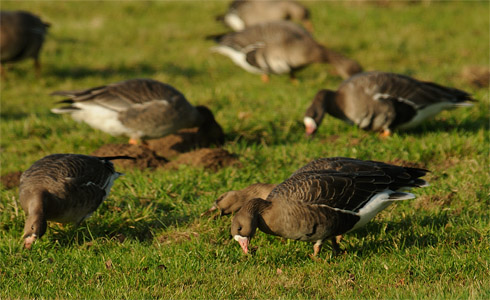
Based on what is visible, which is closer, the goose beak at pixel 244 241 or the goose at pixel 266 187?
the goose beak at pixel 244 241

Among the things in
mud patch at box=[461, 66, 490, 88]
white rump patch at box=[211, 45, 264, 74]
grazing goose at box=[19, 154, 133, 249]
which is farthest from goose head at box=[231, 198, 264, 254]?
mud patch at box=[461, 66, 490, 88]

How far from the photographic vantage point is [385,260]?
18.1 feet

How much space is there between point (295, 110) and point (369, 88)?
1638mm

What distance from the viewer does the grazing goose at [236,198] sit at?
Answer: 6.46m

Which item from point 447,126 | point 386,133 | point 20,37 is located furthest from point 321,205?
point 20,37

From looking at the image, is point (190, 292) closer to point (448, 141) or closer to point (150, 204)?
point (150, 204)

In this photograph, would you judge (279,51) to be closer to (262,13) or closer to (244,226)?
(262,13)

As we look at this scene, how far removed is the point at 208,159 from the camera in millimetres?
7910

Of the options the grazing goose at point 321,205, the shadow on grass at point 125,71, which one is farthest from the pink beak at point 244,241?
the shadow on grass at point 125,71

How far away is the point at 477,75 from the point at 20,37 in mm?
9632

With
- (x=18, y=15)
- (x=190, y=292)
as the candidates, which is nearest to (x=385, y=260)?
(x=190, y=292)

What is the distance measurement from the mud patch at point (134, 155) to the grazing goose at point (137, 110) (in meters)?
0.33

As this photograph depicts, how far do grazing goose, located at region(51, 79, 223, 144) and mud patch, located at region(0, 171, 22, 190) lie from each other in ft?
3.74

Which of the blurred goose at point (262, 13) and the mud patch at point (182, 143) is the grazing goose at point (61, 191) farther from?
the blurred goose at point (262, 13)
